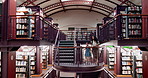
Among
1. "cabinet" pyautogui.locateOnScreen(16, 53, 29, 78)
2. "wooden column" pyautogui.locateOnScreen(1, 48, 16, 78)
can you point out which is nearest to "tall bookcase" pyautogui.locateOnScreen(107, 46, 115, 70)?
"cabinet" pyautogui.locateOnScreen(16, 53, 29, 78)

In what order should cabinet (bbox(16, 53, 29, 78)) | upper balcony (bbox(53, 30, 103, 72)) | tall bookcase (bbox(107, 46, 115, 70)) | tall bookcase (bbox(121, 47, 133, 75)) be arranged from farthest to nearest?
tall bookcase (bbox(107, 46, 115, 70)) < tall bookcase (bbox(121, 47, 133, 75)) < cabinet (bbox(16, 53, 29, 78)) < upper balcony (bbox(53, 30, 103, 72))

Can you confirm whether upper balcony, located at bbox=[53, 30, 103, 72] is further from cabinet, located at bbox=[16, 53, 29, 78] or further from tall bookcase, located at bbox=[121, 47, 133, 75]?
tall bookcase, located at bbox=[121, 47, 133, 75]

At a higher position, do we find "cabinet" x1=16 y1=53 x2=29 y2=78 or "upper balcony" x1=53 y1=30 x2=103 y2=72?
"upper balcony" x1=53 y1=30 x2=103 y2=72

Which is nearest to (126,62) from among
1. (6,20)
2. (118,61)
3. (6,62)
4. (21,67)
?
(118,61)

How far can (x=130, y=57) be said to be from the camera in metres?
8.20

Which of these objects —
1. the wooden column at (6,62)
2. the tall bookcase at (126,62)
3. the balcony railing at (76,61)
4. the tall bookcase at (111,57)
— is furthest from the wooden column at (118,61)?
→ the wooden column at (6,62)

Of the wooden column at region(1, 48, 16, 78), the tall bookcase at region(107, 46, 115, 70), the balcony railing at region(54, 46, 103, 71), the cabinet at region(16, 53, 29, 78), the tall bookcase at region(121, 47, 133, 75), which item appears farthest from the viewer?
the tall bookcase at region(107, 46, 115, 70)

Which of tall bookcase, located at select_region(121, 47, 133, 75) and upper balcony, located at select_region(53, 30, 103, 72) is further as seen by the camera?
tall bookcase, located at select_region(121, 47, 133, 75)

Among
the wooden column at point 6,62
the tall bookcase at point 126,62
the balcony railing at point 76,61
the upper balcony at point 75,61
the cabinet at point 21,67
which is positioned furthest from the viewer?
the tall bookcase at point 126,62

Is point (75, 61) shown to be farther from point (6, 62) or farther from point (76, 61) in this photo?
point (6, 62)

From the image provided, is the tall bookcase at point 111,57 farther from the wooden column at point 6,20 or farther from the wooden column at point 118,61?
the wooden column at point 6,20

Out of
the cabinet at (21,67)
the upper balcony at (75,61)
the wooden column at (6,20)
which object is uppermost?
the wooden column at (6,20)

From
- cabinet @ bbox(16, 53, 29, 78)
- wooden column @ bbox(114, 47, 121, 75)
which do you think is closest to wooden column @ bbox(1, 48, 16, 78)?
cabinet @ bbox(16, 53, 29, 78)

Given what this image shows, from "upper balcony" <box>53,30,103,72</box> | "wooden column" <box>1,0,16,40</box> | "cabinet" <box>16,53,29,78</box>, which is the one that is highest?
"wooden column" <box>1,0,16,40</box>
